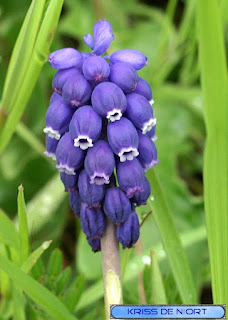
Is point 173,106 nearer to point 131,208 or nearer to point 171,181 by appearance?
point 171,181

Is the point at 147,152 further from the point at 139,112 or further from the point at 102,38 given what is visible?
the point at 102,38

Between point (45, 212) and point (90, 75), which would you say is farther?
point (45, 212)

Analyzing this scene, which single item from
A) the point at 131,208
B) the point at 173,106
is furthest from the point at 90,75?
the point at 173,106

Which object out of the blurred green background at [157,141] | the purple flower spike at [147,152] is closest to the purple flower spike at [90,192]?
the purple flower spike at [147,152]

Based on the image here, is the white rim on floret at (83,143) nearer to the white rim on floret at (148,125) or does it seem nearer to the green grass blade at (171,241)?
the white rim on floret at (148,125)

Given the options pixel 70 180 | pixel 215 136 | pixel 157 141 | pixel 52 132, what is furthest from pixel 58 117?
pixel 157 141

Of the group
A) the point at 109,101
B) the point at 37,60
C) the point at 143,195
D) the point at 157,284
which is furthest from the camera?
the point at 37,60
